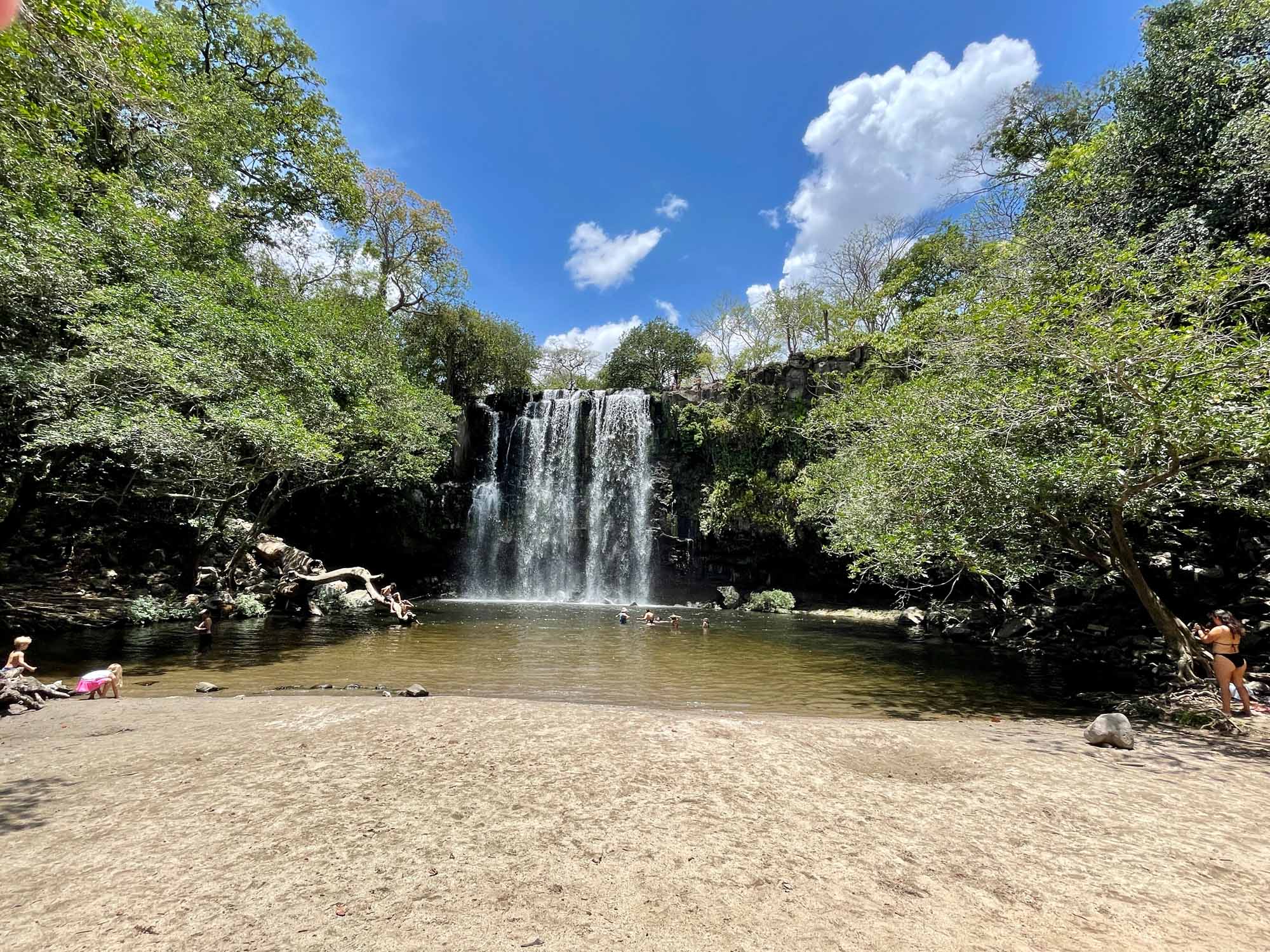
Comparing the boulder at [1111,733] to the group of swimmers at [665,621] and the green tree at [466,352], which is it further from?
the green tree at [466,352]

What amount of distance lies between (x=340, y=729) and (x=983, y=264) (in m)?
23.7

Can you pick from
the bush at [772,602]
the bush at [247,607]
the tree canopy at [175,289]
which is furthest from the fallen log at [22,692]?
the bush at [772,602]

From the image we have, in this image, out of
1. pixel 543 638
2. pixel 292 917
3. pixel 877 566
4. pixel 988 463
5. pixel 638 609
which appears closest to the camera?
pixel 292 917

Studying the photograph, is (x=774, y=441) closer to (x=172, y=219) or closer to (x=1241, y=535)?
(x=1241, y=535)

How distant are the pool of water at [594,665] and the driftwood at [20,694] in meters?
1.25

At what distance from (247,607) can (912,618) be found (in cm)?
2232

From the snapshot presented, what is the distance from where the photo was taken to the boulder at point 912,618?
19.2 meters

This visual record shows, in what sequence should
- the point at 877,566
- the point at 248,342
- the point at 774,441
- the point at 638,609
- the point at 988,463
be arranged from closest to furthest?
1. the point at 988,463
2. the point at 877,566
3. the point at 248,342
4. the point at 638,609
5. the point at 774,441

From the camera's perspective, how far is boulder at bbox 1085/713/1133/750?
590cm

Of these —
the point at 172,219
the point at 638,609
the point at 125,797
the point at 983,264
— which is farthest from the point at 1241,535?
the point at 172,219

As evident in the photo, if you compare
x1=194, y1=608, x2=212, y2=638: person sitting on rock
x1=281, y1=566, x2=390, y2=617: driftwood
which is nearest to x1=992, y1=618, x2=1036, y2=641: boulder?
x1=281, y1=566, x2=390, y2=617: driftwood

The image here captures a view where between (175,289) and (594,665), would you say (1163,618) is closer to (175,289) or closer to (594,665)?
(594,665)

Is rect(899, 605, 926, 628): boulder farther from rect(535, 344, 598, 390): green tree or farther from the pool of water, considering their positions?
rect(535, 344, 598, 390): green tree

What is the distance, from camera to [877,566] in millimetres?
10789
